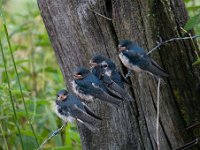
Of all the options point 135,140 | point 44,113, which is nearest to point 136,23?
point 135,140

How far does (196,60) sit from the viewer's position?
464 centimetres

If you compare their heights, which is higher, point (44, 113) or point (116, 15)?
point (116, 15)

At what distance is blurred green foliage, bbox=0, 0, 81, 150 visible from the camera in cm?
544

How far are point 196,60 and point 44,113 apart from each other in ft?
6.58

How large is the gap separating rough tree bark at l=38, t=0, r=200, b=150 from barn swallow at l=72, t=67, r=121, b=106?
629 millimetres

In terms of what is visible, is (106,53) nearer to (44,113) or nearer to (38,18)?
(44,113)

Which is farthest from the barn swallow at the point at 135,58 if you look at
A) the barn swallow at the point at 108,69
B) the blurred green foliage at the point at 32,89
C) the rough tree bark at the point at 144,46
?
the blurred green foliage at the point at 32,89

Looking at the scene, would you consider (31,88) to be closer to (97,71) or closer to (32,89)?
(32,89)

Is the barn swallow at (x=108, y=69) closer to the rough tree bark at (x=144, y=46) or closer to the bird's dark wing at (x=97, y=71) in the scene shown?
the bird's dark wing at (x=97, y=71)

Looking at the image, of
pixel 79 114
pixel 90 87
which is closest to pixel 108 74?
pixel 90 87

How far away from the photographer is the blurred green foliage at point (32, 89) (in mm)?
5443

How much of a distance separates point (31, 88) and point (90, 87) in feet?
11.3

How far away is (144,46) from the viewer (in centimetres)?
447

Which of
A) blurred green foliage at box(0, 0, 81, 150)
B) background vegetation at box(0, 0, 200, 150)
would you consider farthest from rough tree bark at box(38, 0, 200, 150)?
blurred green foliage at box(0, 0, 81, 150)
